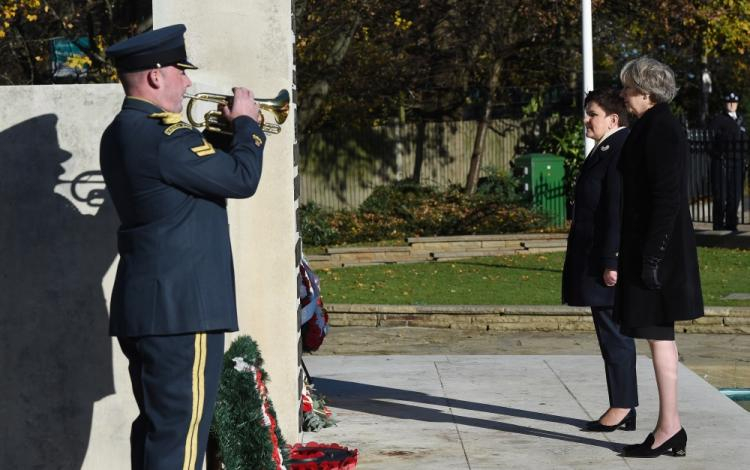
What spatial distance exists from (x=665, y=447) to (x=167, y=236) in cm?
317

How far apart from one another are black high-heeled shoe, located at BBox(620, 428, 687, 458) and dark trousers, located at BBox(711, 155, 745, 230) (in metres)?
12.8

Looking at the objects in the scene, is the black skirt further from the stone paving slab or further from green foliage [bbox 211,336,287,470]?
green foliage [bbox 211,336,287,470]

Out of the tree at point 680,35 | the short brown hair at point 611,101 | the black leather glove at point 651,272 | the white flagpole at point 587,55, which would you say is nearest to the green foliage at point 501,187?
the tree at point 680,35

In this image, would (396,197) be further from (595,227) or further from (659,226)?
(659,226)

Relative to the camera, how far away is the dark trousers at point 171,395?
470cm

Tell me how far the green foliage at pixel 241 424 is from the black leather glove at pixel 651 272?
78.8 inches

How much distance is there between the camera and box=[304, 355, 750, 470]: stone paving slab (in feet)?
22.4

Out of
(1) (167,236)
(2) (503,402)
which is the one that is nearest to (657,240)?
(2) (503,402)

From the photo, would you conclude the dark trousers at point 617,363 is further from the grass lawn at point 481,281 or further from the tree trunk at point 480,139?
the tree trunk at point 480,139

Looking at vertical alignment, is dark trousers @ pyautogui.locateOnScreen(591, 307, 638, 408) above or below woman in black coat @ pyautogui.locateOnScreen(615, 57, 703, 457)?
below

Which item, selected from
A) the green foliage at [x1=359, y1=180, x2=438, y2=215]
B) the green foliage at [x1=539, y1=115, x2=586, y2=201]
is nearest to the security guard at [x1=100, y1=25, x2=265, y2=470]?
the green foliage at [x1=359, y1=180, x2=438, y2=215]

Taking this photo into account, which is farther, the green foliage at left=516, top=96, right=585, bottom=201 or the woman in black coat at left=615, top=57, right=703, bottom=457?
the green foliage at left=516, top=96, right=585, bottom=201

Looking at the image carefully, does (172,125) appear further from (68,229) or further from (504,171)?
(504,171)

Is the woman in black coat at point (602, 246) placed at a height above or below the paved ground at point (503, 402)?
above
